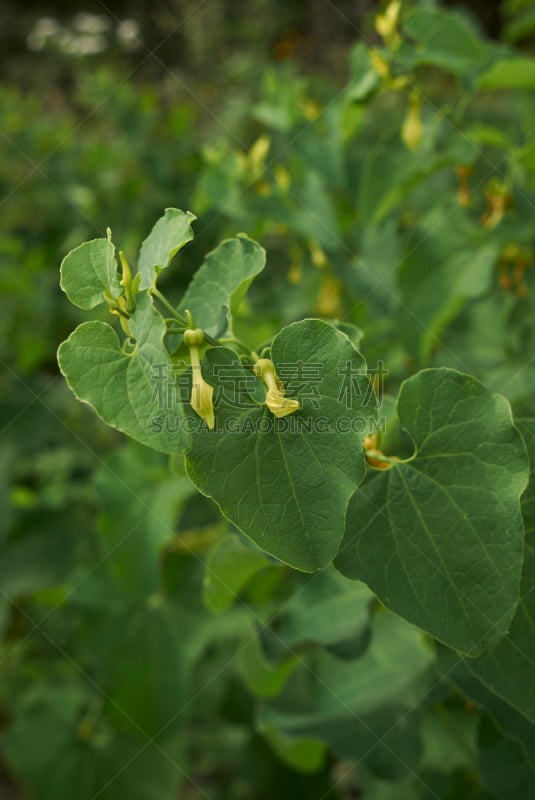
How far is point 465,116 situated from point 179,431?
1.16 m

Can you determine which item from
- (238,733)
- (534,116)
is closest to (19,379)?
(238,733)

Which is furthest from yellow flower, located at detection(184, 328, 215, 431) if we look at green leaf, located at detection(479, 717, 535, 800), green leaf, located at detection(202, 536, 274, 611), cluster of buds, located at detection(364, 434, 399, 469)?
green leaf, located at detection(479, 717, 535, 800)

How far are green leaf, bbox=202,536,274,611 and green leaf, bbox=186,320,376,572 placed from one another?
9.0 inches

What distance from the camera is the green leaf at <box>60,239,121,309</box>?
1.88 feet

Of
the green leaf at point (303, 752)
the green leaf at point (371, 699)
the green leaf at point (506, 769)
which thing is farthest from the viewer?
the green leaf at point (303, 752)

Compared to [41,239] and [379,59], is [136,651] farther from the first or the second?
[41,239]

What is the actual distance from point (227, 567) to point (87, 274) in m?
0.36

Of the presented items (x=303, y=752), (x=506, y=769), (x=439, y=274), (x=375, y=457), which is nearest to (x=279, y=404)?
(x=375, y=457)

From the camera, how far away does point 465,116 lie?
1.42 meters

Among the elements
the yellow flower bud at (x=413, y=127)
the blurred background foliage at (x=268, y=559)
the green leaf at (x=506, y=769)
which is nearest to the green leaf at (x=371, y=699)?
the blurred background foliage at (x=268, y=559)

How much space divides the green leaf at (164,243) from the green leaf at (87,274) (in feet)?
0.08

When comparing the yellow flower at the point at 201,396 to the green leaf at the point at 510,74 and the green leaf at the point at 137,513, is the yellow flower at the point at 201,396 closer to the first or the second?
the green leaf at the point at 137,513

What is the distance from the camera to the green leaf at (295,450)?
53 centimetres

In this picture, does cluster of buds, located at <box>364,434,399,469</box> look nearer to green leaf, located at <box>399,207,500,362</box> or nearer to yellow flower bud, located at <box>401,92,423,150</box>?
green leaf, located at <box>399,207,500,362</box>
